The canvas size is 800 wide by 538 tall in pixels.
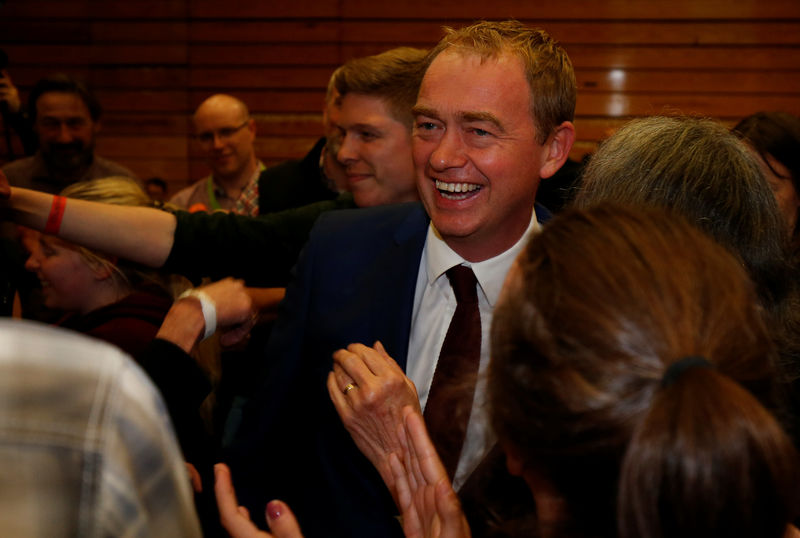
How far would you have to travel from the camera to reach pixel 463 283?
5.52 feet

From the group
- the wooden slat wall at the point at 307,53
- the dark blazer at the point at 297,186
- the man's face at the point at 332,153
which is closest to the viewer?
the man's face at the point at 332,153

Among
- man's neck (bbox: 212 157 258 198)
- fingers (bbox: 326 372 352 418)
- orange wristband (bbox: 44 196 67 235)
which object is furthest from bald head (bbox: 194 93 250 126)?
fingers (bbox: 326 372 352 418)

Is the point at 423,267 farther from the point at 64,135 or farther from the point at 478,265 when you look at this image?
the point at 64,135

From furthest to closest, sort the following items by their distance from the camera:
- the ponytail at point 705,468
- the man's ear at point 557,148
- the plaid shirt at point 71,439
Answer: the man's ear at point 557,148, the ponytail at point 705,468, the plaid shirt at point 71,439

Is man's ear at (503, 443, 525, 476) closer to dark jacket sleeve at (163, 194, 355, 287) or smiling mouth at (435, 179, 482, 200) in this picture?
smiling mouth at (435, 179, 482, 200)

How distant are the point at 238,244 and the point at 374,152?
1.68 feet

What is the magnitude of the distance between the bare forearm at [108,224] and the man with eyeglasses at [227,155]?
2262mm

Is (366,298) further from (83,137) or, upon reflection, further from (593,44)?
(593,44)

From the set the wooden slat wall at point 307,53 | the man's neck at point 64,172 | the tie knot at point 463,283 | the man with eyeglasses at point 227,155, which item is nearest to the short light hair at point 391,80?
the tie knot at point 463,283

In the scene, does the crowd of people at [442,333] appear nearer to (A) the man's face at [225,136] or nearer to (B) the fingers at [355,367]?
(B) the fingers at [355,367]

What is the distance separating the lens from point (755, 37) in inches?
209

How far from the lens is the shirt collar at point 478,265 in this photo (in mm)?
1688

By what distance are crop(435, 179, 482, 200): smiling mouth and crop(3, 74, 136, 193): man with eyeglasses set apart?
108 inches

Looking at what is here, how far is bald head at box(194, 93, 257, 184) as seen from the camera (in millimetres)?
4324
